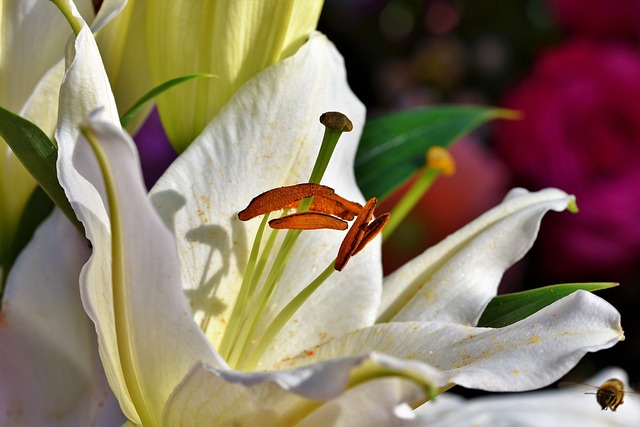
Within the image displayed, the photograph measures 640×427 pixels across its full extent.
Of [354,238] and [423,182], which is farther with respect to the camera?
[423,182]

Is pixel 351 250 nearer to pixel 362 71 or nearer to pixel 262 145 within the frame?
pixel 262 145

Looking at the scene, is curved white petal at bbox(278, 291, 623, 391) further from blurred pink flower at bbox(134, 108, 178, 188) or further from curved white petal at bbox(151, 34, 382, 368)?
blurred pink flower at bbox(134, 108, 178, 188)

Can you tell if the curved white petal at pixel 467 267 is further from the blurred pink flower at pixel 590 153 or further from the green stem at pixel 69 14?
the blurred pink flower at pixel 590 153

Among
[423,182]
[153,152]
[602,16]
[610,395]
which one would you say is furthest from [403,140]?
[602,16]

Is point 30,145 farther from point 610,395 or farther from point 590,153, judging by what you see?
point 590,153

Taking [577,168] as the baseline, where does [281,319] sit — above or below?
above

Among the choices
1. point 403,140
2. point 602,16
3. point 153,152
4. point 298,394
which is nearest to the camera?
point 298,394

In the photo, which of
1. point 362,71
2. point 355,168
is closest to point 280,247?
point 355,168

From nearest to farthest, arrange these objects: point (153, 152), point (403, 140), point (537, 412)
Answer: point (403, 140) → point (537, 412) → point (153, 152)
